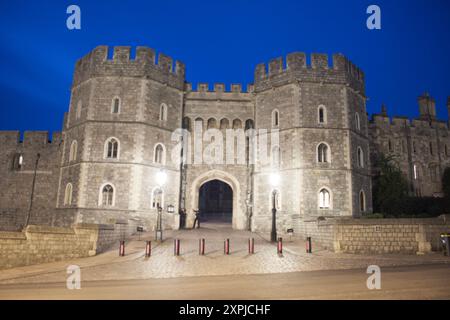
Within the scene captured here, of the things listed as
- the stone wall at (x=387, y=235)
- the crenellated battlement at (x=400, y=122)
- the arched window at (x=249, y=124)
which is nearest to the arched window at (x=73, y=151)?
the arched window at (x=249, y=124)

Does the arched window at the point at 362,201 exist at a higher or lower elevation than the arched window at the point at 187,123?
lower

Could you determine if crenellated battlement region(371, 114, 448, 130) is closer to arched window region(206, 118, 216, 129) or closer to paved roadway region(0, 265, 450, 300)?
arched window region(206, 118, 216, 129)

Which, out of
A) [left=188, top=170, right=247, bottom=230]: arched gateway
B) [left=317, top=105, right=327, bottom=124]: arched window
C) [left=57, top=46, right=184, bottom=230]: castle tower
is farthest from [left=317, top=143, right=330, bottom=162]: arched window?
[left=57, top=46, right=184, bottom=230]: castle tower

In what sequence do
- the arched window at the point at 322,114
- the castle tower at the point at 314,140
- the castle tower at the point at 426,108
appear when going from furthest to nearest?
the castle tower at the point at 426,108 → the arched window at the point at 322,114 → the castle tower at the point at 314,140

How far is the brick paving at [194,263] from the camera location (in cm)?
989

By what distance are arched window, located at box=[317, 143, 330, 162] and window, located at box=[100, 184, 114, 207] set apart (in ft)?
40.5

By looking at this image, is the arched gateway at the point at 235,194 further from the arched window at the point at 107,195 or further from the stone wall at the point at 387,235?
the stone wall at the point at 387,235

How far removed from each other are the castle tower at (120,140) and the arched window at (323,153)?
8924 millimetres

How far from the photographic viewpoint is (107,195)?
68.0 ft

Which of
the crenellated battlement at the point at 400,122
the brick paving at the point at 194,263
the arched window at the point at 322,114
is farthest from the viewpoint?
the crenellated battlement at the point at 400,122

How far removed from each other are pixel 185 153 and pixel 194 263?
1313 centimetres

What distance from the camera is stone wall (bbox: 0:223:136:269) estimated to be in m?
11.9

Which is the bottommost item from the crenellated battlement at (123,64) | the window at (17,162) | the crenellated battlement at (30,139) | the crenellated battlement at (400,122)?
the window at (17,162)

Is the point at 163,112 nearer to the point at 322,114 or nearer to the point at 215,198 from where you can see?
the point at 322,114
